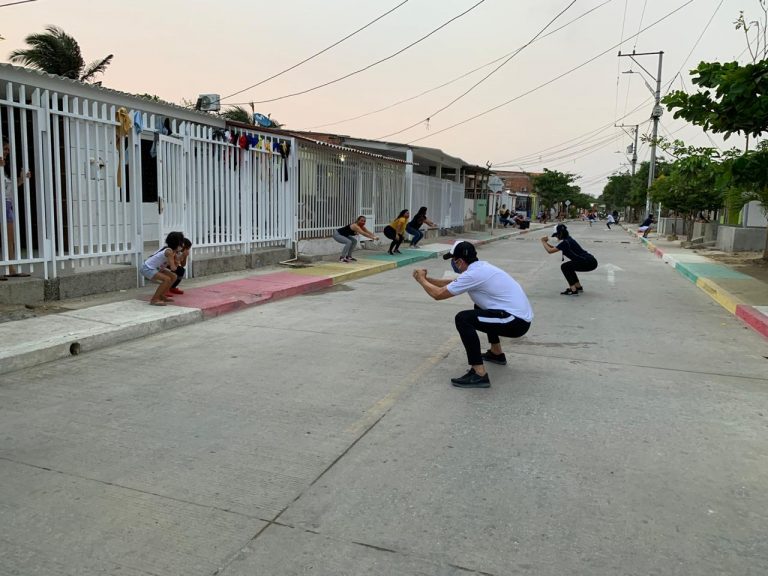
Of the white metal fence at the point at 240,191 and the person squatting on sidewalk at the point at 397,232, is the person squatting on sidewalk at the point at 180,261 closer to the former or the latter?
the white metal fence at the point at 240,191

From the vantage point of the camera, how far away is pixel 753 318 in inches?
353

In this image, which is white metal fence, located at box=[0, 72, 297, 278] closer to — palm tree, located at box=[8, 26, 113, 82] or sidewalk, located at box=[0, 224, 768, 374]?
sidewalk, located at box=[0, 224, 768, 374]

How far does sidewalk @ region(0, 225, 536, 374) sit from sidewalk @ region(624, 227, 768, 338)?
23.8ft

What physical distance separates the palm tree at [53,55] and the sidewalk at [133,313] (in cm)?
1218

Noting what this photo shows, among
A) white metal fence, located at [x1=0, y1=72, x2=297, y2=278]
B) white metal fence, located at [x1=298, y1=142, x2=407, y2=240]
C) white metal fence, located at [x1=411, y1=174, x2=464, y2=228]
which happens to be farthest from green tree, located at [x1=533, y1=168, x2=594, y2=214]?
white metal fence, located at [x1=0, y1=72, x2=297, y2=278]

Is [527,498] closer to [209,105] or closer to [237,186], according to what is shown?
[237,186]

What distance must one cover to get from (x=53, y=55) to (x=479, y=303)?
20142mm

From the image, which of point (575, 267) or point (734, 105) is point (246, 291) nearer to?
point (575, 267)

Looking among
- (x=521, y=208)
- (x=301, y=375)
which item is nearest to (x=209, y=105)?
(x=301, y=375)

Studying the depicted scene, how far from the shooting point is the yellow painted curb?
10453 mm

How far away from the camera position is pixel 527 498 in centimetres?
351

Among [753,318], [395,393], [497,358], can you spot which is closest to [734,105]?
[753,318]

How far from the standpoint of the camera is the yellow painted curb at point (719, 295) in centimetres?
1045

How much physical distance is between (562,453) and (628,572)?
135 cm
